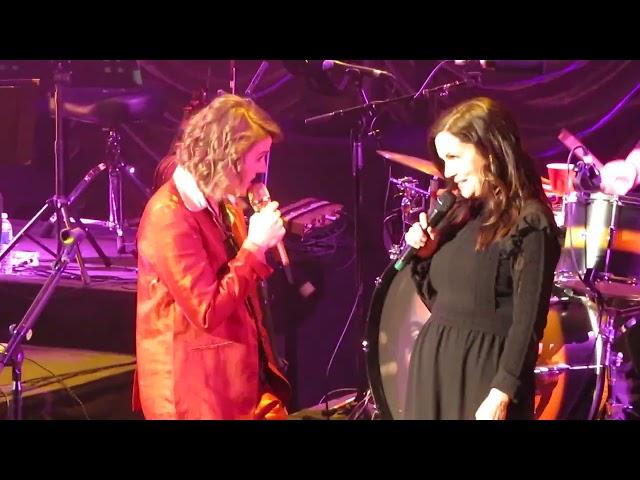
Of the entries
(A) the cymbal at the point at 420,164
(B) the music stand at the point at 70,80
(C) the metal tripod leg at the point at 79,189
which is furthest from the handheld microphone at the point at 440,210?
(C) the metal tripod leg at the point at 79,189

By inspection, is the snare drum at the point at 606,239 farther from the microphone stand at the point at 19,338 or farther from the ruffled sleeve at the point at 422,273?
the microphone stand at the point at 19,338

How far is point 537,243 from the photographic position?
9.44 ft

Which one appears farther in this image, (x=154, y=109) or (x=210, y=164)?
(x=154, y=109)

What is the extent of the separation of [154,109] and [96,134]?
0.98 meters

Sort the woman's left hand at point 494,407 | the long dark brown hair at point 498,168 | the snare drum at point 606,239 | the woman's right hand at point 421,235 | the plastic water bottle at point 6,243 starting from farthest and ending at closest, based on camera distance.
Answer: the plastic water bottle at point 6,243 → the snare drum at point 606,239 → the woman's right hand at point 421,235 → the long dark brown hair at point 498,168 → the woman's left hand at point 494,407

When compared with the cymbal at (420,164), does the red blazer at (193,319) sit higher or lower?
lower

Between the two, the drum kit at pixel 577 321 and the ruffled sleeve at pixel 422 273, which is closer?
the ruffled sleeve at pixel 422 273

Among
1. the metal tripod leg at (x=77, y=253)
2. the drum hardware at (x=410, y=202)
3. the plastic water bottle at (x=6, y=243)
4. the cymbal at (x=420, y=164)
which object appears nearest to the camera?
the cymbal at (x=420, y=164)

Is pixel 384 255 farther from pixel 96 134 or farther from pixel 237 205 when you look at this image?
pixel 96 134

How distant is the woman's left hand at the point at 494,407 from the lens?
2852mm
